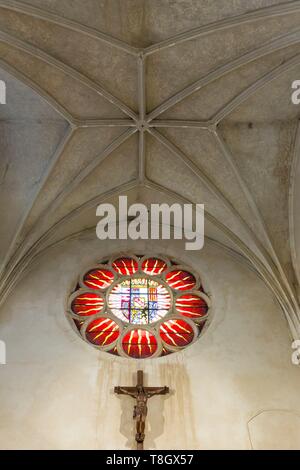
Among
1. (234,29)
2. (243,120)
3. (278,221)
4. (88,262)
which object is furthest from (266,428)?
(234,29)

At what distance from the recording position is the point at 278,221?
1161cm

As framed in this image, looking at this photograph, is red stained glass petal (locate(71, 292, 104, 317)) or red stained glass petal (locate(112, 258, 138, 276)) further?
red stained glass petal (locate(112, 258, 138, 276))

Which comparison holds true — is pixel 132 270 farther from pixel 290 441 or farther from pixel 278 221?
pixel 290 441

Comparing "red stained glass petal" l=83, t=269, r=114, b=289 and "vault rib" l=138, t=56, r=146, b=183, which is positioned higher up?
"vault rib" l=138, t=56, r=146, b=183

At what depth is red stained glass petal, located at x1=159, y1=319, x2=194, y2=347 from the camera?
10586 mm

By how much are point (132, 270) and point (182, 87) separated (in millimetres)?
4034

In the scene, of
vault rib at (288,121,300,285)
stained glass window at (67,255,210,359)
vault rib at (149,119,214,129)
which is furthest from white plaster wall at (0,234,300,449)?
vault rib at (149,119,214,129)

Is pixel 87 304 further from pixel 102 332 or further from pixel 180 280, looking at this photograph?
pixel 180 280

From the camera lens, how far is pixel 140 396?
30.0 ft

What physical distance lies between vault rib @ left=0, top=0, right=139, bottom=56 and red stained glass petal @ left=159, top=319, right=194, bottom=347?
5192 millimetres

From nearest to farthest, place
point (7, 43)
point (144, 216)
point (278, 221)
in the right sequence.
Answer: point (7, 43) < point (278, 221) < point (144, 216)

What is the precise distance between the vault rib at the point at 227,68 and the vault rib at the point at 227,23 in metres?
0.48

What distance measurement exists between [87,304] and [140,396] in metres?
2.70

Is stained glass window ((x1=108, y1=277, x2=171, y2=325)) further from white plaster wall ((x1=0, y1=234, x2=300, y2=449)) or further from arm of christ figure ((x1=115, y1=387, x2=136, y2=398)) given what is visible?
arm of christ figure ((x1=115, y1=387, x2=136, y2=398))
